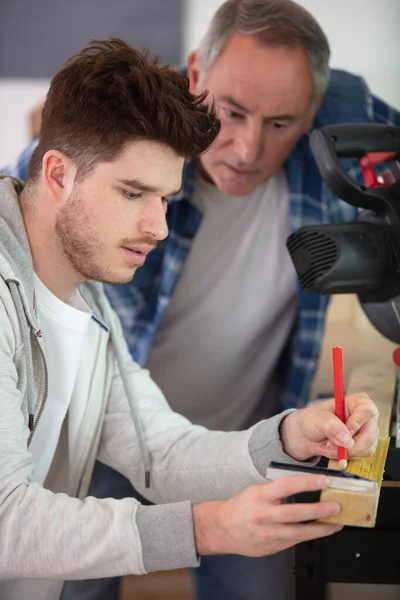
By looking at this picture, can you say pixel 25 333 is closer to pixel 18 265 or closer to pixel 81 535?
pixel 18 265

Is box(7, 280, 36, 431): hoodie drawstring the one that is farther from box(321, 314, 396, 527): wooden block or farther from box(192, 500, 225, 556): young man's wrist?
box(321, 314, 396, 527): wooden block

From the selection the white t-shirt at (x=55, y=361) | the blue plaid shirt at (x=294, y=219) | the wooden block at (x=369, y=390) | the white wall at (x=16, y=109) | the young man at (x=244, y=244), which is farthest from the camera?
the white wall at (x=16, y=109)

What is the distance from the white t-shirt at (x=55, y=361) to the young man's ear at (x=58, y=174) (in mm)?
126

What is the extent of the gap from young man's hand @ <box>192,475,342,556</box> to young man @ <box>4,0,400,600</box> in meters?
0.59

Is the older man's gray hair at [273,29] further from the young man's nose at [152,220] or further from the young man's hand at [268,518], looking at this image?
the young man's hand at [268,518]

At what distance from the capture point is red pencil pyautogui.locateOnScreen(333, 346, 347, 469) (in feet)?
3.13

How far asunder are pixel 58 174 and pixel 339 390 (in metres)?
0.49

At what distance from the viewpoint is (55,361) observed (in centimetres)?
123

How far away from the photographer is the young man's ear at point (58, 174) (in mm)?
1154

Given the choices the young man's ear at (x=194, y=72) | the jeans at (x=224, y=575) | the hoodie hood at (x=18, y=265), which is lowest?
the jeans at (x=224, y=575)

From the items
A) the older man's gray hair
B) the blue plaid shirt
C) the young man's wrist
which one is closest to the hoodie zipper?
the young man's wrist

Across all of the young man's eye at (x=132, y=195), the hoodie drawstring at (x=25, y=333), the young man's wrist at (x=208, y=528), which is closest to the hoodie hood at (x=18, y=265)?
the hoodie drawstring at (x=25, y=333)

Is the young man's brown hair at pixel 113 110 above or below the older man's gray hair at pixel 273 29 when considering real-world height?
below

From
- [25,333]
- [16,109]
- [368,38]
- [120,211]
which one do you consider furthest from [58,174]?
[16,109]
